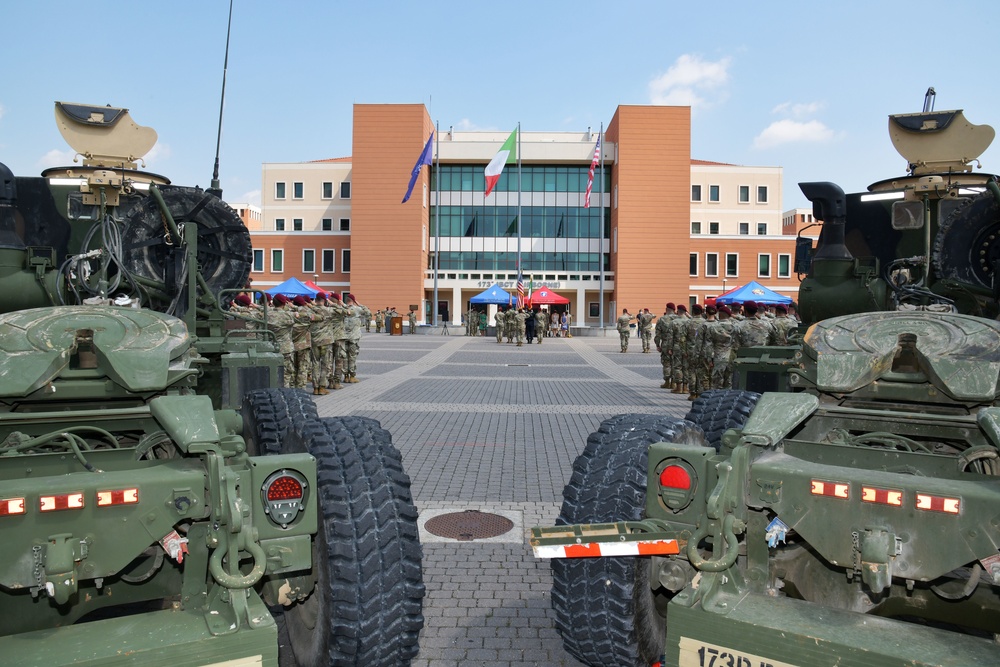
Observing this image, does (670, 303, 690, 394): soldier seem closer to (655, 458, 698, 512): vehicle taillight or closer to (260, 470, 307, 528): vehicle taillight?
(655, 458, 698, 512): vehicle taillight

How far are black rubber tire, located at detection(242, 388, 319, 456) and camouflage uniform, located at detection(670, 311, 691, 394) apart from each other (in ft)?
39.4

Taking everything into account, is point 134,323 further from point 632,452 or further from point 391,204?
point 391,204

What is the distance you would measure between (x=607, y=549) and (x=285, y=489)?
4.23 ft

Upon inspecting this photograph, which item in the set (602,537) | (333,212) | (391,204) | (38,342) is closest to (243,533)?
(602,537)

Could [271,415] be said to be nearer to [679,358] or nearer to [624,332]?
[679,358]

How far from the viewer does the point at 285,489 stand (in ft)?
9.89

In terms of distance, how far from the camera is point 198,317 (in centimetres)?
783

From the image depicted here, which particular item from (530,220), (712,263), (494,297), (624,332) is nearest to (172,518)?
(624,332)

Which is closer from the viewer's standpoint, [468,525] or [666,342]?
[468,525]

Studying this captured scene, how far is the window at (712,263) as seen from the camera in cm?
6309

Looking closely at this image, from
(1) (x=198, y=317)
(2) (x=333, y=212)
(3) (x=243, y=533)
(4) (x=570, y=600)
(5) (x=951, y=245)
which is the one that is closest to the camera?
(3) (x=243, y=533)

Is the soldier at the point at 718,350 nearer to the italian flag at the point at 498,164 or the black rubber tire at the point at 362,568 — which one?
the black rubber tire at the point at 362,568

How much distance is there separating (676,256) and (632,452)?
190 ft

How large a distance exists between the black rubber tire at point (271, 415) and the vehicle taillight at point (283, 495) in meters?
1.74
